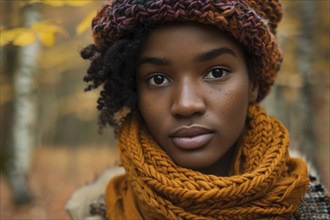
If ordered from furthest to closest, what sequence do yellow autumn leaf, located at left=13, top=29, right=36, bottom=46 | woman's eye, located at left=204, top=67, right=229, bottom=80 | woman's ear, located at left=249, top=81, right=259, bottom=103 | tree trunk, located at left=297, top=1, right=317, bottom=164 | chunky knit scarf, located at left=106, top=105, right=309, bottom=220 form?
tree trunk, located at left=297, top=1, right=317, bottom=164 < yellow autumn leaf, located at left=13, top=29, right=36, bottom=46 < woman's ear, located at left=249, top=81, right=259, bottom=103 < woman's eye, located at left=204, top=67, right=229, bottom=80 < chunky knit scarf, located at left=106, top=105, right=309, bottom=220

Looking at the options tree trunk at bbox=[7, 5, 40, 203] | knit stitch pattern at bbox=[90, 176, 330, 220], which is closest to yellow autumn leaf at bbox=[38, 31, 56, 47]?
knit stitch pattern at bbox=[90, 176, 330, 220]

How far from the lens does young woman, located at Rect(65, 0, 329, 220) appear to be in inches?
62.4

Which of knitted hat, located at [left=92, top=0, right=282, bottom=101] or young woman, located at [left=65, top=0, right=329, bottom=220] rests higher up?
knitted hat, located at [left=92, top=0, right=282, bottom=101]

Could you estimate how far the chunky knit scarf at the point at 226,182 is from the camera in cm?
156

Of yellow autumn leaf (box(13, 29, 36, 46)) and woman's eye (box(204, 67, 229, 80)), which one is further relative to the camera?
yellow autumn leaf (box(13, 29, 36, 46))

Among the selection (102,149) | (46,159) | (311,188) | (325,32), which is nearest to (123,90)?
(311,188)

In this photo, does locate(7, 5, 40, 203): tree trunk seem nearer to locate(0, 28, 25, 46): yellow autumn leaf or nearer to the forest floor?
the forest floor

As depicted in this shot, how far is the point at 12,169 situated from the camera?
6.30 m

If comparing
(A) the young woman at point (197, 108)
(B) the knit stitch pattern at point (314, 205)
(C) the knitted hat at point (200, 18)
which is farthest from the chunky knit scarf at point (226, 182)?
(C) the knitted hat at point (200, 18)

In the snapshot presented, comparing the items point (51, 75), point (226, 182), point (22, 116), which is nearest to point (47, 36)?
point (226, 182)

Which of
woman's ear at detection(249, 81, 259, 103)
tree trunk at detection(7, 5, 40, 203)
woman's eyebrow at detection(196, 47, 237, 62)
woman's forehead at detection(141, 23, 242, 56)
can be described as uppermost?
tree trunk at detection(7, 5, 40, 203)

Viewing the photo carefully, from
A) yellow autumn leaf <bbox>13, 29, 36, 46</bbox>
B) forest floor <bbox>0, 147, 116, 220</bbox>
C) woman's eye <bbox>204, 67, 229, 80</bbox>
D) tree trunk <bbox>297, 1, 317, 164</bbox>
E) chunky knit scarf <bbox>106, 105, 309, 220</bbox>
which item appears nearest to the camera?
chunky knit scarf <bbox>106, 105, 309, 220</bbox>

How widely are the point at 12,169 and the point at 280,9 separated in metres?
5.41

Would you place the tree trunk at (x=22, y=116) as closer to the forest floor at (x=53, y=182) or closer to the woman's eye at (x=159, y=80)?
the forest floor at (x=53, y=182)
